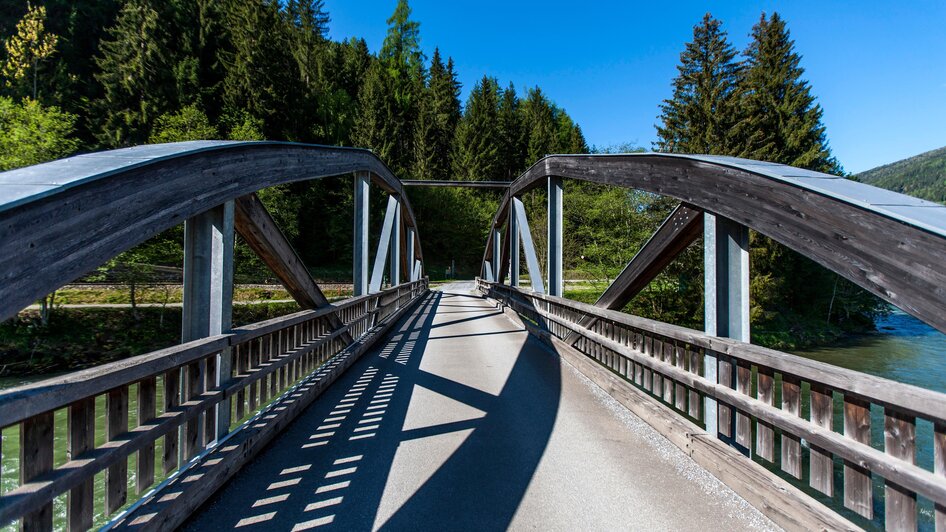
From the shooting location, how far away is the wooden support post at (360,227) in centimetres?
714

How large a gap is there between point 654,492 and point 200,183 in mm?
3149

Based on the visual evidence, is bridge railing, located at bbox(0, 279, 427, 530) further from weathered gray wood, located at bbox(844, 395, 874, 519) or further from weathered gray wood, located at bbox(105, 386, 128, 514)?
weathered gray wood, located at bbox(844, 395, 874, 519)

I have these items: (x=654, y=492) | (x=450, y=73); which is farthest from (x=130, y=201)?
(x=450, y=73)

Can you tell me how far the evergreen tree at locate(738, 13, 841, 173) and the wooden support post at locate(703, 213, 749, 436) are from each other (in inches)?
895

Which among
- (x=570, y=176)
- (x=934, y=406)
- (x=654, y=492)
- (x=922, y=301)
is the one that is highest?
(x=570, y=176)

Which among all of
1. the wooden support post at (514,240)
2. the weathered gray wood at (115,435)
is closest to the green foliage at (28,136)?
the wooden support post at (514,240)

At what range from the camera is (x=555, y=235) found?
7.25 m

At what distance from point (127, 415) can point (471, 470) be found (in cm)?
194

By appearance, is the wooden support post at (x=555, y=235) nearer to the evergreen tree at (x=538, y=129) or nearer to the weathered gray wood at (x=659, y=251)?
the weathered gray wood at (x=659, y=251)

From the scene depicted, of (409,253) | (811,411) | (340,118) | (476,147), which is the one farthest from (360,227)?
(476,147)

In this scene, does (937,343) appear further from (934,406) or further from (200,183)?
(200,183)

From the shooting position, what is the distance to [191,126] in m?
22.0

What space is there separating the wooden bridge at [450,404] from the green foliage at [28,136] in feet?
39.9

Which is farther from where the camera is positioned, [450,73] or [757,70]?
[450,73]
